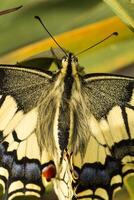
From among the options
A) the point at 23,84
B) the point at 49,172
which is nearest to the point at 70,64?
the point at 23,84

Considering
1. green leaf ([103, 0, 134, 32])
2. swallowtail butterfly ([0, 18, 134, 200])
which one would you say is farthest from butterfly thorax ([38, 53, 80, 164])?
green leaf ([103, 0, 134, 32])

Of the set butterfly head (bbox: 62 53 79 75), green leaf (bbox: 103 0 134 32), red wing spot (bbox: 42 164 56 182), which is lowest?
red wing spot (bbox: 42 164 56 182)

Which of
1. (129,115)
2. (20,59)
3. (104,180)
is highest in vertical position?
(20,59)

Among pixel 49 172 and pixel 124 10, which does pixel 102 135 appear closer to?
pixel 49 172

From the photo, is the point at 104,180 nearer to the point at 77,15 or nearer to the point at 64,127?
the point at 64,127

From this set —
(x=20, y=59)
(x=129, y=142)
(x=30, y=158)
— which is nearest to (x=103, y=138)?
(x=129, y=142)

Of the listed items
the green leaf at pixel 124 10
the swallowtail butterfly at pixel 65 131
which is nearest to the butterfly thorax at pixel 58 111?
the swallowtail butterfly at pixel 65 131

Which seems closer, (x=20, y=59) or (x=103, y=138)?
(x=103, y=138)

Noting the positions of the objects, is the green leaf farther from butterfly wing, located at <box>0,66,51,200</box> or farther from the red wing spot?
the red wing spot
